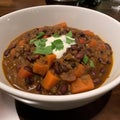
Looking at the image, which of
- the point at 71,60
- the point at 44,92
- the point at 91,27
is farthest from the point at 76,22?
the point at 44,92

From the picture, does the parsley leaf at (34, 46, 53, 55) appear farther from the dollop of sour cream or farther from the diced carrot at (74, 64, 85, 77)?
the diced carrot at (74, 64, 85, 77)

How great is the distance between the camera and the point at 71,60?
1.12m

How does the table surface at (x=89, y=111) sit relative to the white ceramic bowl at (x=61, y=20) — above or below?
below

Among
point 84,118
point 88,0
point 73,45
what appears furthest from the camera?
point 88,0


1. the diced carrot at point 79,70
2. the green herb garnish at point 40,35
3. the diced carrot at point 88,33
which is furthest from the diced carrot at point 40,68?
the diced carrot at point 88,33

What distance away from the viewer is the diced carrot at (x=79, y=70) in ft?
3.54

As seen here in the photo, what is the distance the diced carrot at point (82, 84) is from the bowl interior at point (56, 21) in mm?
296

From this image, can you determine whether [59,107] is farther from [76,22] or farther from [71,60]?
[76,22]

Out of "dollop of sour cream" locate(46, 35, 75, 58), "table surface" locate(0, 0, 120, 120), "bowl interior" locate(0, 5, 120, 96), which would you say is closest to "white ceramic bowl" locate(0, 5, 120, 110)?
"bowl interior" locate(0, 5, 120, 96)

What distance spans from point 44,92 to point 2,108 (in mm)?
194

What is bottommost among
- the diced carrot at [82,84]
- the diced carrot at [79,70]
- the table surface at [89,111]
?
the table surface at [89,111]

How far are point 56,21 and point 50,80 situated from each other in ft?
1.77

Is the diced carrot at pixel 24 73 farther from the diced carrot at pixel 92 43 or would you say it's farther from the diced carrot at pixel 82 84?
the diced carrot at pixel 92 43

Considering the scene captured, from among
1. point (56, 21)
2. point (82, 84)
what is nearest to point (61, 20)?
point (56, 21)
